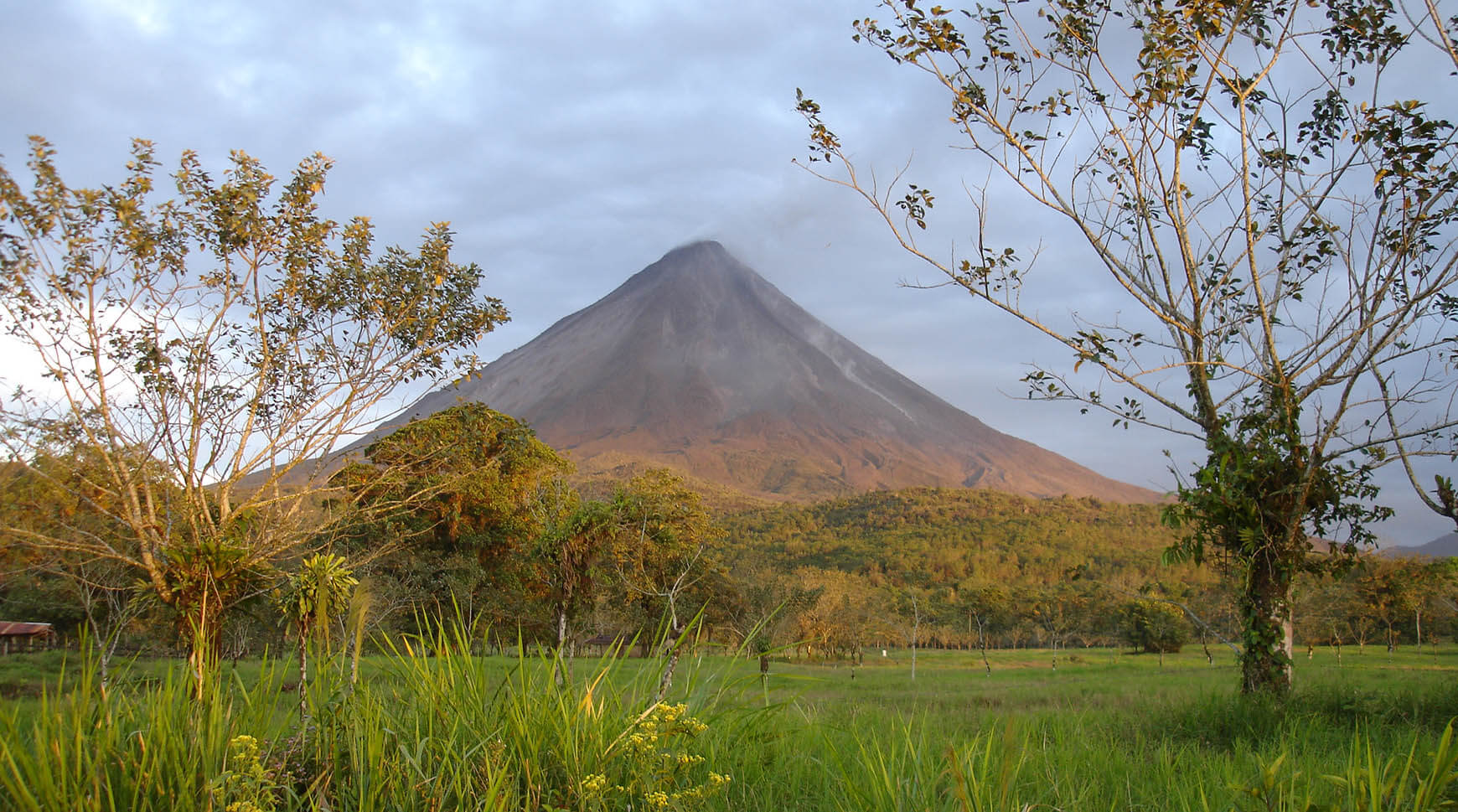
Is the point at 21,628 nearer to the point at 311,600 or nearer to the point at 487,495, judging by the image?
the point at 487,495

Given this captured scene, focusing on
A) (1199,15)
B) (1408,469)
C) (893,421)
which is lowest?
(1408,469)

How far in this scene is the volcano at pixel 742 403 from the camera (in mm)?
138000

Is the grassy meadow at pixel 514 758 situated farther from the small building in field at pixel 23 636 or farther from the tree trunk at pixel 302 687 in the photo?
the small building in field at pixel 23 636

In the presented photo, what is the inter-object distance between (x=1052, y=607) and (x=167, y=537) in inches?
2308

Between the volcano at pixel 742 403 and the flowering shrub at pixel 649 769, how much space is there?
372 feet

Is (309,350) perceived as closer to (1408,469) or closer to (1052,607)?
(1408,469)

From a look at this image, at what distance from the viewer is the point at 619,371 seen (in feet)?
512

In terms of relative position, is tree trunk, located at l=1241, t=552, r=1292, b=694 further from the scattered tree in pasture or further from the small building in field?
the scattered tree in pasture

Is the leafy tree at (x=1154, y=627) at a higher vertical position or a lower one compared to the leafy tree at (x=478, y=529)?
lower

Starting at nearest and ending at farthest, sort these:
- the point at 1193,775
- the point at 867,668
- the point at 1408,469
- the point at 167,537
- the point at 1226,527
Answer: the point at 1193,775, the point at 1408,469, the point at 1226,527, the point at 167,537, the point at 867,668

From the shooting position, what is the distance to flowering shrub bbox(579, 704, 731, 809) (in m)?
2.24

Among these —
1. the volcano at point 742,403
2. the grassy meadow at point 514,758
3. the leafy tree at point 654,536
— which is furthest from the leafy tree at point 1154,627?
the volcano at point 742,403

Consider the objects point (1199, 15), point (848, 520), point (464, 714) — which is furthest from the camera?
point (848, 520)

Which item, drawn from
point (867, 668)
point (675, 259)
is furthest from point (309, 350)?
point (675, 259)
